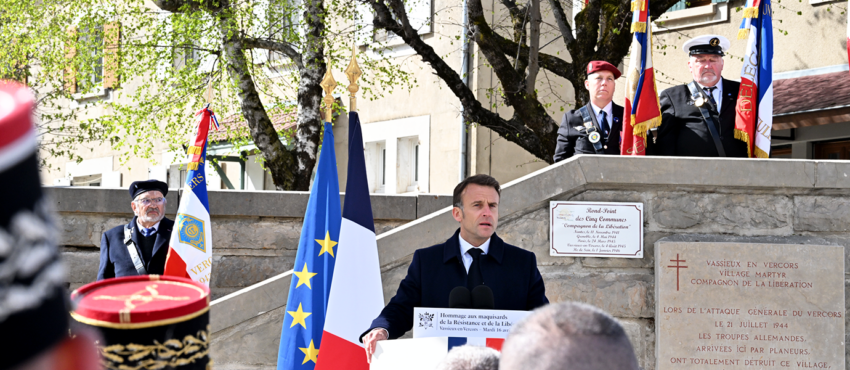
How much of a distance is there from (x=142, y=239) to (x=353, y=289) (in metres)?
1.80

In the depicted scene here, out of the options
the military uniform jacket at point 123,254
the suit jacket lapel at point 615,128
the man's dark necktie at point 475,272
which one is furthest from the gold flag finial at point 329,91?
the suit jacket lapel at point 615,128

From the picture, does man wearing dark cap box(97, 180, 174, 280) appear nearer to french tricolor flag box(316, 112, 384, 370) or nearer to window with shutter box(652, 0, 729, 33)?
french tricolor flag box(316, 112, 384, 370)

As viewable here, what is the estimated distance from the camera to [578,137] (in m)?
5.76

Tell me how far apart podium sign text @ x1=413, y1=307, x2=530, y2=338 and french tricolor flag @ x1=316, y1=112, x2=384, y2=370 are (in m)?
1.46

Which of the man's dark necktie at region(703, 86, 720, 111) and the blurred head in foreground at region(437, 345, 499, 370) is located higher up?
the man's dark necktie at region(703, 86, 720, 111)

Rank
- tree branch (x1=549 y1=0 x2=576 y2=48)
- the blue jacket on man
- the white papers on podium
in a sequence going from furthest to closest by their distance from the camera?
tree branch (x1=549 y1=0 x2=576 y2=48) → the blue jacket on man → the white papers on podium

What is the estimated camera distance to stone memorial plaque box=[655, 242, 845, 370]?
16.1 ft

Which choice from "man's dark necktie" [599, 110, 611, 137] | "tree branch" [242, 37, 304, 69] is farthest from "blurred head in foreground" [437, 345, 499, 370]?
"tree branch" [242, 37, 304, 69]

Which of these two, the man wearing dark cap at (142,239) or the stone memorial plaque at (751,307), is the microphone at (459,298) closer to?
the stone memorial plaque at (751,307)

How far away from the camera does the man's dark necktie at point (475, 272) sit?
3.85 m

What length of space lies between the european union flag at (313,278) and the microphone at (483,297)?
1.71 metres

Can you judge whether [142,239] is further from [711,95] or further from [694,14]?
[694,14]

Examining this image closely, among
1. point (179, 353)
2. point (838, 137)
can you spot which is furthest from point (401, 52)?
point (179, 353)

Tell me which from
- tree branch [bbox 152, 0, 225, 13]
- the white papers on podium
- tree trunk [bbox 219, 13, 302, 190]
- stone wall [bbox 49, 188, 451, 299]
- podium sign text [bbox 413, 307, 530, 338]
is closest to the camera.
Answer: the white papers on podium
